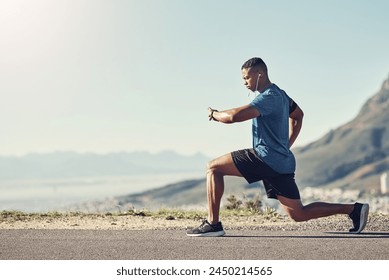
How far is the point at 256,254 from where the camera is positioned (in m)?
6.31

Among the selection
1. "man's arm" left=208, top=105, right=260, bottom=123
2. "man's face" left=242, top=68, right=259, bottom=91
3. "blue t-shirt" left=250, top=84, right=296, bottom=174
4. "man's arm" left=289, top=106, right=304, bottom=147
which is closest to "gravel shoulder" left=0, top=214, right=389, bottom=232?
"blue t-shirt" left=250, top=84, right=296, bottom=174

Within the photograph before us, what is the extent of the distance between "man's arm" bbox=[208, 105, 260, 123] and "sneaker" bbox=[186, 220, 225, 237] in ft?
4.15

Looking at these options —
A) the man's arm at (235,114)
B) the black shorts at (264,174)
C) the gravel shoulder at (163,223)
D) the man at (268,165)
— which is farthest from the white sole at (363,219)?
the man's arm at (235,114)

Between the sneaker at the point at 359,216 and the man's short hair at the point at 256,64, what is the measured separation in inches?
76.6

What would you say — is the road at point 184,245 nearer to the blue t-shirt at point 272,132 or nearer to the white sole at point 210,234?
the white sole at point 210,234

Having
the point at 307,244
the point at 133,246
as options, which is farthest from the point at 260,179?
the point at 133,246

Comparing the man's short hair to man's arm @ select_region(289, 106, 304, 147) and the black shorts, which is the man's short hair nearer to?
man's arm @ select_region(289, 106, 304, 147)

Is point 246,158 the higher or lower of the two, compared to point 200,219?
higher

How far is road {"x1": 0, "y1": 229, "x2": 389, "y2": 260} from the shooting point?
6.28m

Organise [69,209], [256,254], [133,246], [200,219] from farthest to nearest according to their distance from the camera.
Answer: [69,209]
[200,219]
[133,246]
[256,254]

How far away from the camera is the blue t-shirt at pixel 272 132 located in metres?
7.49

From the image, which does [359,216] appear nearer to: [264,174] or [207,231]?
[264,174]
